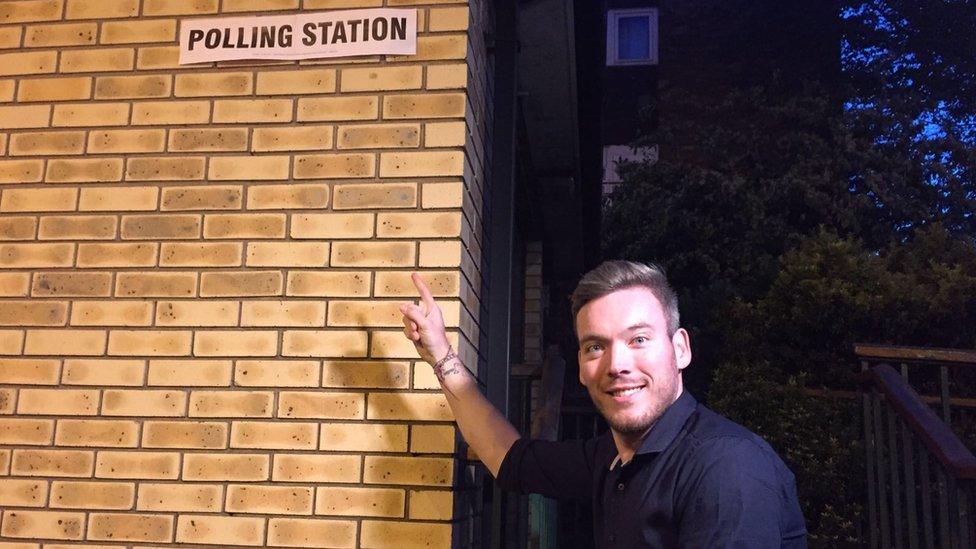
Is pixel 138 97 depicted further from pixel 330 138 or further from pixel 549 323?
pixel 549 323

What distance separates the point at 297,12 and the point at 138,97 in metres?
0.58

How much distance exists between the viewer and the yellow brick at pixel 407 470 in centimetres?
233

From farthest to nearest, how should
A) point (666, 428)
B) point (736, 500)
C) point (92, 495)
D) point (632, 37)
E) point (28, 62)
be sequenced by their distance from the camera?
point (632, 37)
point (28, 62)
point (92, 495)
point (666, 428)
point (736, 500)

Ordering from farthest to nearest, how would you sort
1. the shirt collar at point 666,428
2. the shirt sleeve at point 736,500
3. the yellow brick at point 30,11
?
the yellow brick at point 30,11 → the shirt collar at point 666,428 → the shirt sleeve at point 736,500

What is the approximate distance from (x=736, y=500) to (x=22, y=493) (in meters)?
2.06

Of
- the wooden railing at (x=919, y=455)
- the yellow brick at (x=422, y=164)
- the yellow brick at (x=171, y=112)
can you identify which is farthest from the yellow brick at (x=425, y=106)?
the wooden railing at (x=919, y=455)

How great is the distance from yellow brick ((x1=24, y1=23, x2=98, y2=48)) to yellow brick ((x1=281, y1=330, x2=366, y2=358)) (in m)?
1.23

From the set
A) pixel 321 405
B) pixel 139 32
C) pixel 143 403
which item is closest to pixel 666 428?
pixel 321 405

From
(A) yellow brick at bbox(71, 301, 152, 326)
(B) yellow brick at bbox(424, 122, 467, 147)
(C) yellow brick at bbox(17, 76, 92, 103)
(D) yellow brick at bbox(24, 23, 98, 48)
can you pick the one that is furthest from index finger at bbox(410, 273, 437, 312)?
(D) yellow brick at bbox(24, 23, 98, 48)

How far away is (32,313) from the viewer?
100 inches

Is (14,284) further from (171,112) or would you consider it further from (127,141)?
(171,112)

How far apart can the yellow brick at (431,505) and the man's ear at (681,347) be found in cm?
75

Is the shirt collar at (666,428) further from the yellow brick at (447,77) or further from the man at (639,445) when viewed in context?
the yellow brick at (447,77)

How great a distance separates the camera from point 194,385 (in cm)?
244
